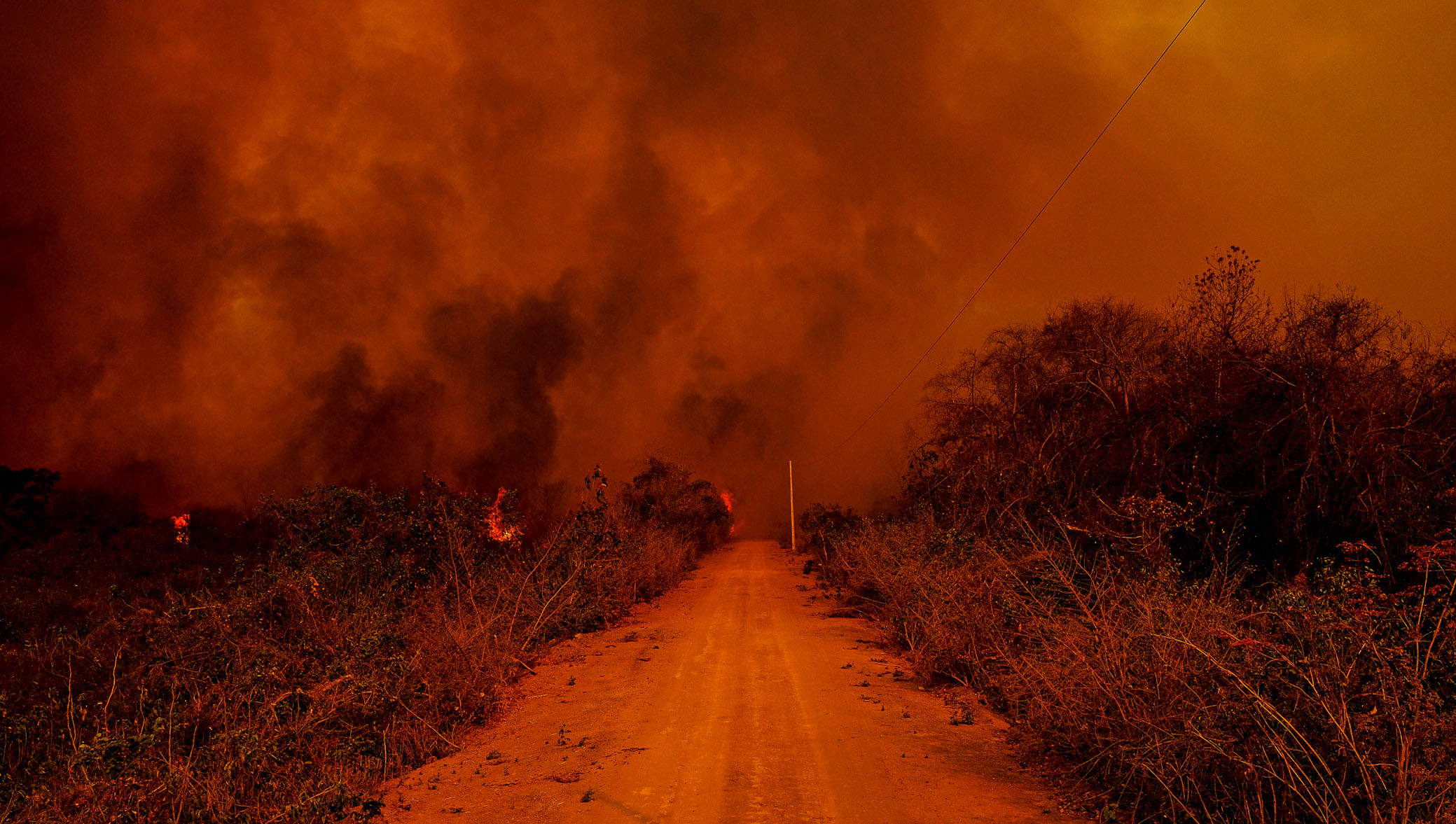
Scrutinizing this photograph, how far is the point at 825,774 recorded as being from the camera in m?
6.51

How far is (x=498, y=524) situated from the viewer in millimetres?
14953

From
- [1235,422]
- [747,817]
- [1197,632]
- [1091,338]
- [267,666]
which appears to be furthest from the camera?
[1091,338]

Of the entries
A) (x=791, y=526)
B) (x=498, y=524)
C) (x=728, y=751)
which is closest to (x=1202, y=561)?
(x=728, y=751)

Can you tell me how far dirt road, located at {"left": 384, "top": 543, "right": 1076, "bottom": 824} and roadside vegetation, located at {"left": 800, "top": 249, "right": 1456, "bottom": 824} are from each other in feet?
2.84

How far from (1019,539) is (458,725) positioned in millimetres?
10483

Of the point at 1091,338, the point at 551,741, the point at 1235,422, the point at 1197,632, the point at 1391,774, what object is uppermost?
the point at 1091,338

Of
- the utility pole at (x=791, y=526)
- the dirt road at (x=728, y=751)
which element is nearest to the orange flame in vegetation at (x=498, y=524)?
the dirt road at (x=728, y=751)

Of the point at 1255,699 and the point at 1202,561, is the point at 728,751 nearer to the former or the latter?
the point at 1255,699

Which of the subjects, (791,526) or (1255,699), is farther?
(791,526)

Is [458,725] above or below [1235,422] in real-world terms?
below

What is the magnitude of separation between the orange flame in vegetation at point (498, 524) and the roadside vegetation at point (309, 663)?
0.04m

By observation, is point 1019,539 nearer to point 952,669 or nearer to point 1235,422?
point 1235,422

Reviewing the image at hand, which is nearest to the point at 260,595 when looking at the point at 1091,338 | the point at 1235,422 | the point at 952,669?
the point at 952,669

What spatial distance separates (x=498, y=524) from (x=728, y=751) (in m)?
8.92
